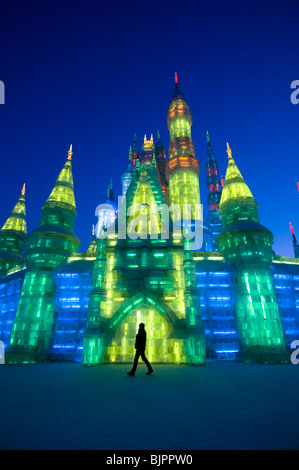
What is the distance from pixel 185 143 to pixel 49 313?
33.5m

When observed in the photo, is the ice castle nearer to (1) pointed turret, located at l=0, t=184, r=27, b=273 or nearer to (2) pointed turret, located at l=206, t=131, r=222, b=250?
(1) pointed turret, located at l=0, t=184, r=27, b=273

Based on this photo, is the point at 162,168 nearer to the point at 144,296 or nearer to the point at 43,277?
the point at 43,277

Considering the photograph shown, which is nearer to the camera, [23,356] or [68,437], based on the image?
[68,437]

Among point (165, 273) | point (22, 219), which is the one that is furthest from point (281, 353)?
point (22, 219)

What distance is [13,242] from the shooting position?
27391 millimetres

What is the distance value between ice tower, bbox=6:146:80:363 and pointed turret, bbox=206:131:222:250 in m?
36.3

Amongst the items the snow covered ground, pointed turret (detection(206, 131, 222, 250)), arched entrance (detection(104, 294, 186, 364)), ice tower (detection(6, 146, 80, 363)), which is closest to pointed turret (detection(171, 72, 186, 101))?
pointed turret (detection(206, 131, 222, 250))

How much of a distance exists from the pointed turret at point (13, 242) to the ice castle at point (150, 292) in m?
3.26

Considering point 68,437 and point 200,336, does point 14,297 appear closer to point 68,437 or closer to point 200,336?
point 200,336

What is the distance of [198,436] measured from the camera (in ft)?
10.6

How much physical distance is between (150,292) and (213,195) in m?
47.9

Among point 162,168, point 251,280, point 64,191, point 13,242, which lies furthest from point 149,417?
point 162,168

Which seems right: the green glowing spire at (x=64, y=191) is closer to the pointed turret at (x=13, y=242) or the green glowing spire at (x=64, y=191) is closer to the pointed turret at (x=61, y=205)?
the pointed turret at (x=61, y=205)

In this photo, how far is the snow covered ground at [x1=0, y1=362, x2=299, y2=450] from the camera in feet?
9.98
